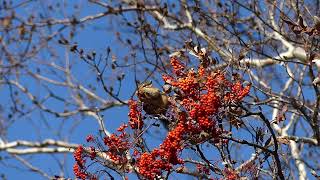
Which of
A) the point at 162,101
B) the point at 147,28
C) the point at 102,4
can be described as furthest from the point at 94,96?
the point at 162,101

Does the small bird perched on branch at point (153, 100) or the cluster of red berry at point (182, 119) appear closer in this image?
the cluster of red berry at point (182, 119)

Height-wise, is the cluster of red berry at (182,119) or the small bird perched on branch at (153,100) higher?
the small bird perched on branch at (153,100)

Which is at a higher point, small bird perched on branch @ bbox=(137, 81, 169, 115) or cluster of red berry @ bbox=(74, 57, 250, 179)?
small bird perched on branch @ bbox=(137, 81, 169, 115)

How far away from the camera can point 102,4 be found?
9.28 metres

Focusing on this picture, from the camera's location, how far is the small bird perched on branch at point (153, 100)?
3.27 metres

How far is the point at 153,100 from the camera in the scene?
331 cm

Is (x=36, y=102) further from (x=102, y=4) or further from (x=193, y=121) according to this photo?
(x=193, y=121)

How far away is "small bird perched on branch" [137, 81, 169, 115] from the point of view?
3270 mm

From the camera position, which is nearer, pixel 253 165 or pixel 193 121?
pixel 193 121

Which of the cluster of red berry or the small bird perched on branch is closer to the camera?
the cluster of red berry

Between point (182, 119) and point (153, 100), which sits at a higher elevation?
point (153, 100)

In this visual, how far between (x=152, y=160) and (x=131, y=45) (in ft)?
18.1

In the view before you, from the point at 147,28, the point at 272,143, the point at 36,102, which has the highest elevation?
the point at 36,102

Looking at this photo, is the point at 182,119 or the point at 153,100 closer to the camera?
the point at 182,119
